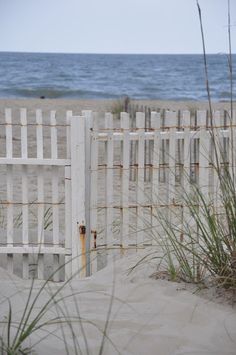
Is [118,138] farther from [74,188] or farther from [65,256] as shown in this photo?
[65,256]

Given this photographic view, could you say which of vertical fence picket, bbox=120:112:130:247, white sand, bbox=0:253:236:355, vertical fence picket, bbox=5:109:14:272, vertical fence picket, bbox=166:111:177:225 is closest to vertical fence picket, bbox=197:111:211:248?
vertical fence picket, bbox=166:111:177:225

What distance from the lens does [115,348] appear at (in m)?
3.44

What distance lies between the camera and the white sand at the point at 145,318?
3488 millimetres

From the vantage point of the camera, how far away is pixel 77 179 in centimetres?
525

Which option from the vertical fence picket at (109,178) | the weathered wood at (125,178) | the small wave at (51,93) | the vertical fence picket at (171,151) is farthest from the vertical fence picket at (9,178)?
the small wave at (51,93)

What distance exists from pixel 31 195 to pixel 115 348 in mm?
5289

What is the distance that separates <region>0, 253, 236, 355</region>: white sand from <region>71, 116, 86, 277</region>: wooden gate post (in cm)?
75

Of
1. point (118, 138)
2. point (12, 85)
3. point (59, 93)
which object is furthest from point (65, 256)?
point (12, 85)

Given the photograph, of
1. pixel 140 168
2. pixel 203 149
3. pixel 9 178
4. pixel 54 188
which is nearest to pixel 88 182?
pixel 54 188

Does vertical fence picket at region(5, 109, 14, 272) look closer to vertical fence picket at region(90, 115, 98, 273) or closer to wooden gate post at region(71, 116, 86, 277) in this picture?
wooden gate post at region(71, 116, 86, 277)

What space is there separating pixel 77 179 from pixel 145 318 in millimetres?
1686

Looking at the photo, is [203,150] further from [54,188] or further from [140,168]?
[54,188]

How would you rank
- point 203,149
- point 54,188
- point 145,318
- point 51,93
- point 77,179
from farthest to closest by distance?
1. point 51,93
2. point 203,149
3. point 54,188
4. point 77,179
5. point 145,318

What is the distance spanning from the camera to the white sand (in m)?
3.49
